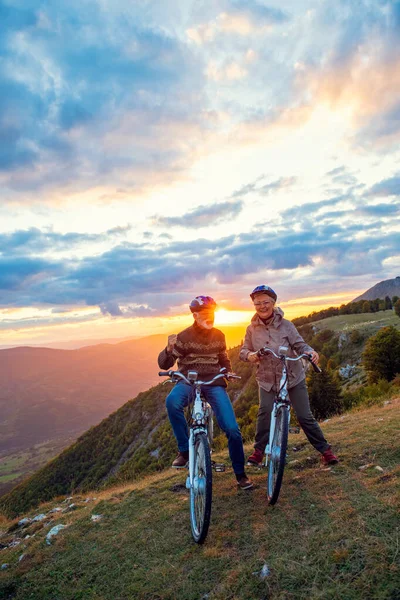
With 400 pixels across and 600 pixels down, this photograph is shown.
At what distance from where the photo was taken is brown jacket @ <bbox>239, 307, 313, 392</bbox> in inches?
251

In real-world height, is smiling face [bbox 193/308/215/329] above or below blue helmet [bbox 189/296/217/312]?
below

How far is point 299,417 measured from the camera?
6363 mm

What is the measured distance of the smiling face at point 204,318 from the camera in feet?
21.2

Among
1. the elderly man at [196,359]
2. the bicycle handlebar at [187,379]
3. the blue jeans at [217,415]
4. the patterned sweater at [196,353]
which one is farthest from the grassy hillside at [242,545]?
the patterned sweater at [196,353]

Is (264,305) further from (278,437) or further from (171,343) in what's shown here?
(278,437)

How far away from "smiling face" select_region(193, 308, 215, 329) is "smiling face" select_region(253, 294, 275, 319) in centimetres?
81

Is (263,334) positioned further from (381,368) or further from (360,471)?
(381,368)

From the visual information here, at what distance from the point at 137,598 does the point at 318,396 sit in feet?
57.9

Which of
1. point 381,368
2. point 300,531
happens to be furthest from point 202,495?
point 381,368

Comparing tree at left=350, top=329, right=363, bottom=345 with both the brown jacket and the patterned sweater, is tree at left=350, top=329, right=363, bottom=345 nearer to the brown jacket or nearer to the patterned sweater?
the brown jacket

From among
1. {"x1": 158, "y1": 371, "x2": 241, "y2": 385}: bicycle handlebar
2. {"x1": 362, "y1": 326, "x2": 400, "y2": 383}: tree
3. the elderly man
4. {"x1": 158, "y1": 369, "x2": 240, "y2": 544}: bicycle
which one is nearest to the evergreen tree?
{"x1": 362, "y1": 326, "x2": 400, "y2": 383}: tree

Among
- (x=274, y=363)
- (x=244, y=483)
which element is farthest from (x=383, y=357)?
(x=244, y=483)

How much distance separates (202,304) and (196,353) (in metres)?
0.84

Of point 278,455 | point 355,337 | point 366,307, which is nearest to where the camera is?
point 278,455
